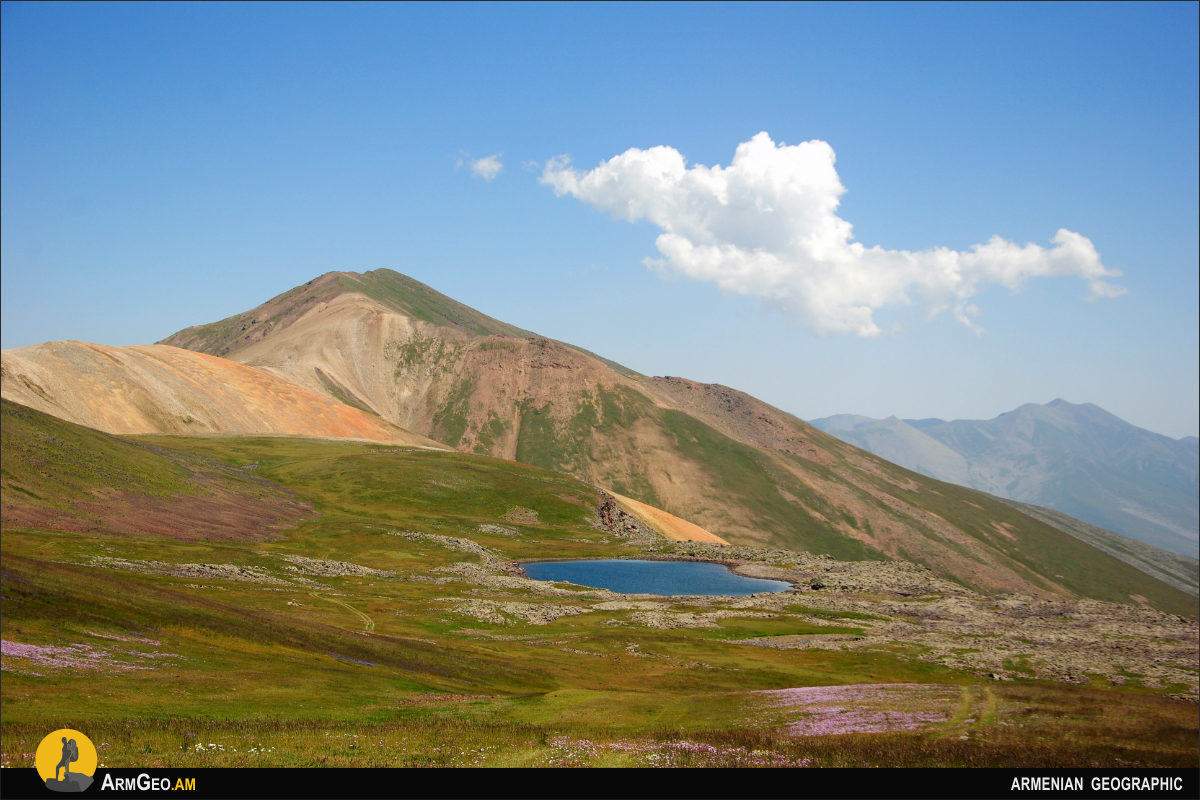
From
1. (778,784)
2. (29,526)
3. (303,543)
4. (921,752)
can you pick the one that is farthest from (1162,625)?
(29,526)

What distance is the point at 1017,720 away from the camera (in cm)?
4484

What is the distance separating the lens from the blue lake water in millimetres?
135750

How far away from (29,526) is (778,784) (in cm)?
11533

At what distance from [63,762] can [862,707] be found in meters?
41.4

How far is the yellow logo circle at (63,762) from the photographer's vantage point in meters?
21.4

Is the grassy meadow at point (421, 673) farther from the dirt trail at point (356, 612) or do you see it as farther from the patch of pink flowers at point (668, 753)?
the dirt trail at point (356, 612)

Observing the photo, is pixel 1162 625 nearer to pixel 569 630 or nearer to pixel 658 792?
pixel 569 630

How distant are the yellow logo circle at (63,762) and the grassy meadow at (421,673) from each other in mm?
5810

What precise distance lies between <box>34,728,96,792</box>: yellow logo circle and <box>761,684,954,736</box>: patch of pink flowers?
31.6 meters

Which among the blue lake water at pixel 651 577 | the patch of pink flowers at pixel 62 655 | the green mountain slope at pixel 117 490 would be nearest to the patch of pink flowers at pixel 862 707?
the patch of pink flowers at pixel 62 655

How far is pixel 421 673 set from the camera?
200 feet

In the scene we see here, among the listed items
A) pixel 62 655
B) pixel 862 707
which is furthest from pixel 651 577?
pixel 62 655

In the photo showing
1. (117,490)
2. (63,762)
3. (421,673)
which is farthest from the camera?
(117,490)

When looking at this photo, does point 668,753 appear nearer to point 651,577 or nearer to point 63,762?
point 63,762
